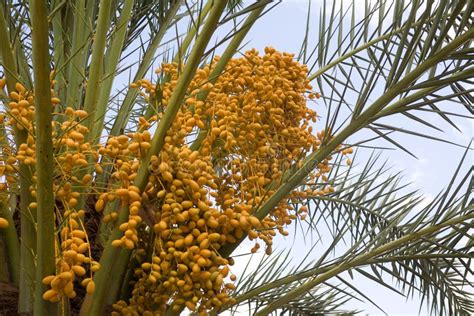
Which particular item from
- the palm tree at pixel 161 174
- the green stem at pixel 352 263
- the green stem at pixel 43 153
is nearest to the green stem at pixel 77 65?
the palm tree at pixel 161 174

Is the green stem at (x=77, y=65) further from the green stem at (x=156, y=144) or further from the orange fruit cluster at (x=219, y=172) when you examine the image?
the green stem at (x=156, y=144)

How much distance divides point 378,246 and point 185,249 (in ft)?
2.88

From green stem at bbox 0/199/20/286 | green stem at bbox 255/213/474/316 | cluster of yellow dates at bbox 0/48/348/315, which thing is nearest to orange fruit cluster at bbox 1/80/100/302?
cluster of yellow dates at bbox 0/48/348/315

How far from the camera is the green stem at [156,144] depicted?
1.72 m

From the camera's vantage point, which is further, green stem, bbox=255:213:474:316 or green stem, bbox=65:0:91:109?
green stem, bbox=65:0:91:109

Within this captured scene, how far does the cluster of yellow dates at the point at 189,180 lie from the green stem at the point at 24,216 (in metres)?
0.03

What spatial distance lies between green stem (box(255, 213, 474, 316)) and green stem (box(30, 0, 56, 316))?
2.55 feet

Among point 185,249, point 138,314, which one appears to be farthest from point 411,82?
point 138,314

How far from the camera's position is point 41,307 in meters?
1.78

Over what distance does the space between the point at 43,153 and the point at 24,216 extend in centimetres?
32

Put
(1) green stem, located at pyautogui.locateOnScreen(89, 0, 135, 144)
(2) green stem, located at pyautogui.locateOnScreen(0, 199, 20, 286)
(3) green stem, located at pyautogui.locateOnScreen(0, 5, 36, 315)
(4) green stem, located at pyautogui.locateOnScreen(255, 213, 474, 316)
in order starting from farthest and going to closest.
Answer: (1) green stem, located at pyautogui.locateOnScreen(89, 0, 135, 144)
(4) green stem, located at pyautogui.locateOnScreen(255, 213, 474, 316)
(2) green stem, located at pyautogui.locateOnScreen(0, 199, 20, 286)
(3) green stem, located at pyautogui.locateOnScreen(0, 5, 36, 315)

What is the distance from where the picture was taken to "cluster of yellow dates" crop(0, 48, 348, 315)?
175cm

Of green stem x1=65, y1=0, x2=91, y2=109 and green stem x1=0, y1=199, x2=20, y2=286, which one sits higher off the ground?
green stem x1=65, y1=0, x2=91, y2=109

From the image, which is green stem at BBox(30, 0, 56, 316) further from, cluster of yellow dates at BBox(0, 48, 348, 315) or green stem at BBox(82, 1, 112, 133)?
green stem at BBox(82, 1, 112, 133)
